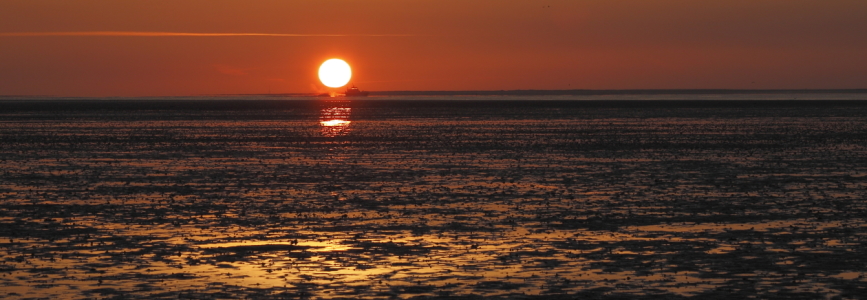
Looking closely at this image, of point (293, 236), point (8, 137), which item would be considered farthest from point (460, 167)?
point (8, 137)

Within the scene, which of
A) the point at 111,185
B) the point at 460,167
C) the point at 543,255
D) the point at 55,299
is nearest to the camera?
the point at 55,299

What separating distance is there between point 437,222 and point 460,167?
16.4 metres

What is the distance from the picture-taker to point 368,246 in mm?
20062

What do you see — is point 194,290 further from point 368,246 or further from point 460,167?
point 460,167

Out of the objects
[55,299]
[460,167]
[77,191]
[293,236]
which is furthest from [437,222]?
[460,167]

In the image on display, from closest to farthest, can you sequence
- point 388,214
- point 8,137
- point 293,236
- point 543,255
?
point 543,255
point 293,236
point 388,214
point 8,137

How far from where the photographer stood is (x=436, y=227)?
74.5 feet

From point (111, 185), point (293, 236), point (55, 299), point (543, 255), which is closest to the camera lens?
point (55, 299)

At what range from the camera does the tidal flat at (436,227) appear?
1641 cm

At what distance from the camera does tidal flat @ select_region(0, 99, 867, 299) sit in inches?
646

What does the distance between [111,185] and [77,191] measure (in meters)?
2.05

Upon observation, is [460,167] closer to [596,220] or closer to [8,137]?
[596,220]

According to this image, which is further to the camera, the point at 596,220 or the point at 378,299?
the point at 596,220

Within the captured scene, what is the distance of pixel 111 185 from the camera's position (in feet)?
108
